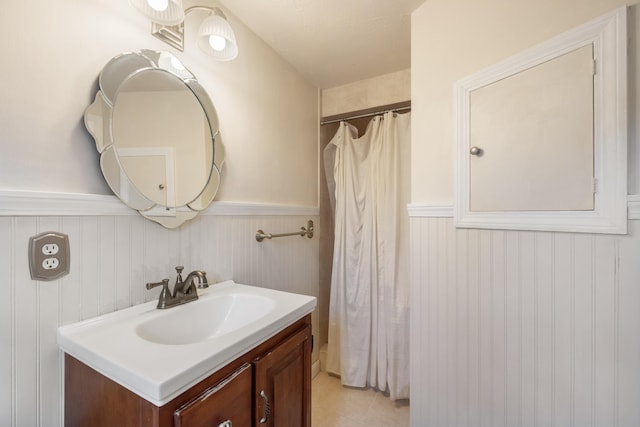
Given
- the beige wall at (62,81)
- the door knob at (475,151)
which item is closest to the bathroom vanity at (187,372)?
the beige wall at (62,81)

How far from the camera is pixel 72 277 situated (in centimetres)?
77

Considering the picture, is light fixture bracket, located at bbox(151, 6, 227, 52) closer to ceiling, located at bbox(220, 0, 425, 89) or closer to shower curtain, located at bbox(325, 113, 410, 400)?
ceiling, located at bbox(220, 0, 425, 89)

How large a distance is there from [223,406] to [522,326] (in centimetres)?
104

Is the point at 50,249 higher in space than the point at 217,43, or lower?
lower

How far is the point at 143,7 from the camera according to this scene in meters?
0.84

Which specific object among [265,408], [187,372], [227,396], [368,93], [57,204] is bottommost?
[265,408]

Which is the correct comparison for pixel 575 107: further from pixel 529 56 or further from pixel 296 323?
pixel 296 323

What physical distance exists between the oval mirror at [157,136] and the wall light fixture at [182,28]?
0.10 metres

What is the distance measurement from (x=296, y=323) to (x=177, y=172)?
2.41ft

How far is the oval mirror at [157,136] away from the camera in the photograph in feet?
2.77

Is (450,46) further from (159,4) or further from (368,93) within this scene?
(159,4)

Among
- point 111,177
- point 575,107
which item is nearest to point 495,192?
point 575,107

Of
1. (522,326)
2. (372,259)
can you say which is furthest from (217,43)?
(522,326)

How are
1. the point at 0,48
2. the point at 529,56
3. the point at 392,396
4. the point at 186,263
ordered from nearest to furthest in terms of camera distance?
the point at 0,48, the point at 529,56, the point at 186,263, the point at 392,396
